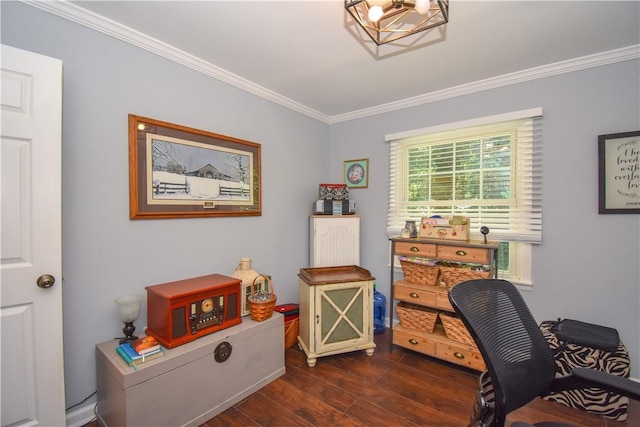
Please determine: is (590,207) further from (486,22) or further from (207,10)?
(207,10)

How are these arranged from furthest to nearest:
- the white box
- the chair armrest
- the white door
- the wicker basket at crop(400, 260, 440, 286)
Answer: the wicker basket at crop(400, 260, 440, 286) → the white box → the white door → the chair armrest

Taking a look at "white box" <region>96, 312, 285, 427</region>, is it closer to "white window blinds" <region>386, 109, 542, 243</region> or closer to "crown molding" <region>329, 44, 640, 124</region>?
"white window blinds" <region>386, 109, 542, 243</region>

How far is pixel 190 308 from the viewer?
1773mm

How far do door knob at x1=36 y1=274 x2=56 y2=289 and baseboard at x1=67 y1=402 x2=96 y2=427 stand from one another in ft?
2.76

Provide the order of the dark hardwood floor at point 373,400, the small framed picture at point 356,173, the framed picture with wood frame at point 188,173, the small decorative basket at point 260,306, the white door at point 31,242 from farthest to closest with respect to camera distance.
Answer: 1. the small framed picture at point 356,173
2. the small decorative basket at point 260,306
3. the framed picture with wood frame at point 188,173
4. the dark hardwood floor at point 373,400
5. the white door at point 31,242

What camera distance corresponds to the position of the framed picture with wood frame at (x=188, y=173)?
191cm

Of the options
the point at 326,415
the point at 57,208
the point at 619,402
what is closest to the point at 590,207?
the point at 619,402

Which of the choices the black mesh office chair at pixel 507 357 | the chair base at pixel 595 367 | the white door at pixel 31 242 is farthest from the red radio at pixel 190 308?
the chair base at pixel 595 367

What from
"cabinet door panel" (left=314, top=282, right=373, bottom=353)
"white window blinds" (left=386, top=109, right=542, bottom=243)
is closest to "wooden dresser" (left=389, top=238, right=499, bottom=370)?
"cabinet door panel" (left=314, top=282, right=373, bottom=353)

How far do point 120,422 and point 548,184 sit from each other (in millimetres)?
3311

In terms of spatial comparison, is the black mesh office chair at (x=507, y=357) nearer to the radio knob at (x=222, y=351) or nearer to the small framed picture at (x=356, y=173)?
the radio knob at (x=222, y=351)

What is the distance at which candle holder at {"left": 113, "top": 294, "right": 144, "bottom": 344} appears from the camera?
1735mm

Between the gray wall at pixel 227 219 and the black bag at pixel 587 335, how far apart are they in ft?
0.93

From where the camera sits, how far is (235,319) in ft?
6.69
